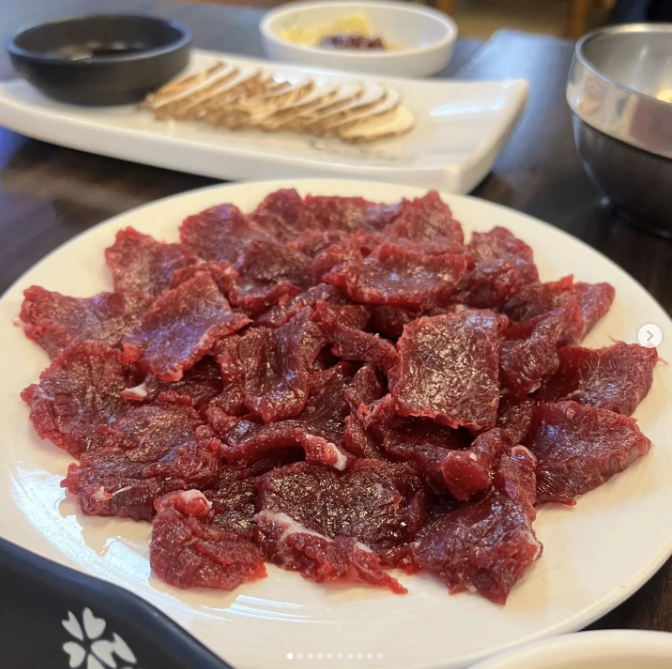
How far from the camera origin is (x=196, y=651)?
0.80 metres

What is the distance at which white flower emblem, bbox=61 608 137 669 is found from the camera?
828mm

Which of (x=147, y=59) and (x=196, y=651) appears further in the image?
(x=147, y=59)

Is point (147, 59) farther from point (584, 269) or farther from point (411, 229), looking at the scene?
point (584, 269)

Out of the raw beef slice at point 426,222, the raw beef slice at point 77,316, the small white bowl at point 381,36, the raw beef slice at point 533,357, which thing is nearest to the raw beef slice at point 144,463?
the raw beef slice at point 77,316

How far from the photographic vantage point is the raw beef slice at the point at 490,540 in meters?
1.49

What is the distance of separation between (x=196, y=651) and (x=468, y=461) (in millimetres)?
987

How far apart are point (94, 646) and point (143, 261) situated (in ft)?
6.03

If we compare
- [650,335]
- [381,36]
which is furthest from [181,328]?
[381,36]

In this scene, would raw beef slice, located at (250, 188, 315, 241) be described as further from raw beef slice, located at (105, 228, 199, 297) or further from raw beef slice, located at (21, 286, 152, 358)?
raw beef slice, located at (21, 286, 152, 358)

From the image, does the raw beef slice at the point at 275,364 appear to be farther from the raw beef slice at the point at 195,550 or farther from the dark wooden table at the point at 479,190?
the dark wooden table at the point at 479,190

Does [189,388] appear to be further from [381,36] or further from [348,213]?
[381,36]

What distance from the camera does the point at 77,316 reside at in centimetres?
226

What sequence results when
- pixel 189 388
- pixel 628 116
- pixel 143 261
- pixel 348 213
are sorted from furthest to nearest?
pixel 348 213
pixel 628 116
pixel 143 261
pixel 189 388

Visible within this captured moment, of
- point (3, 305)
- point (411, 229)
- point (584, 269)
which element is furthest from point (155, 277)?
point (584, 269)
